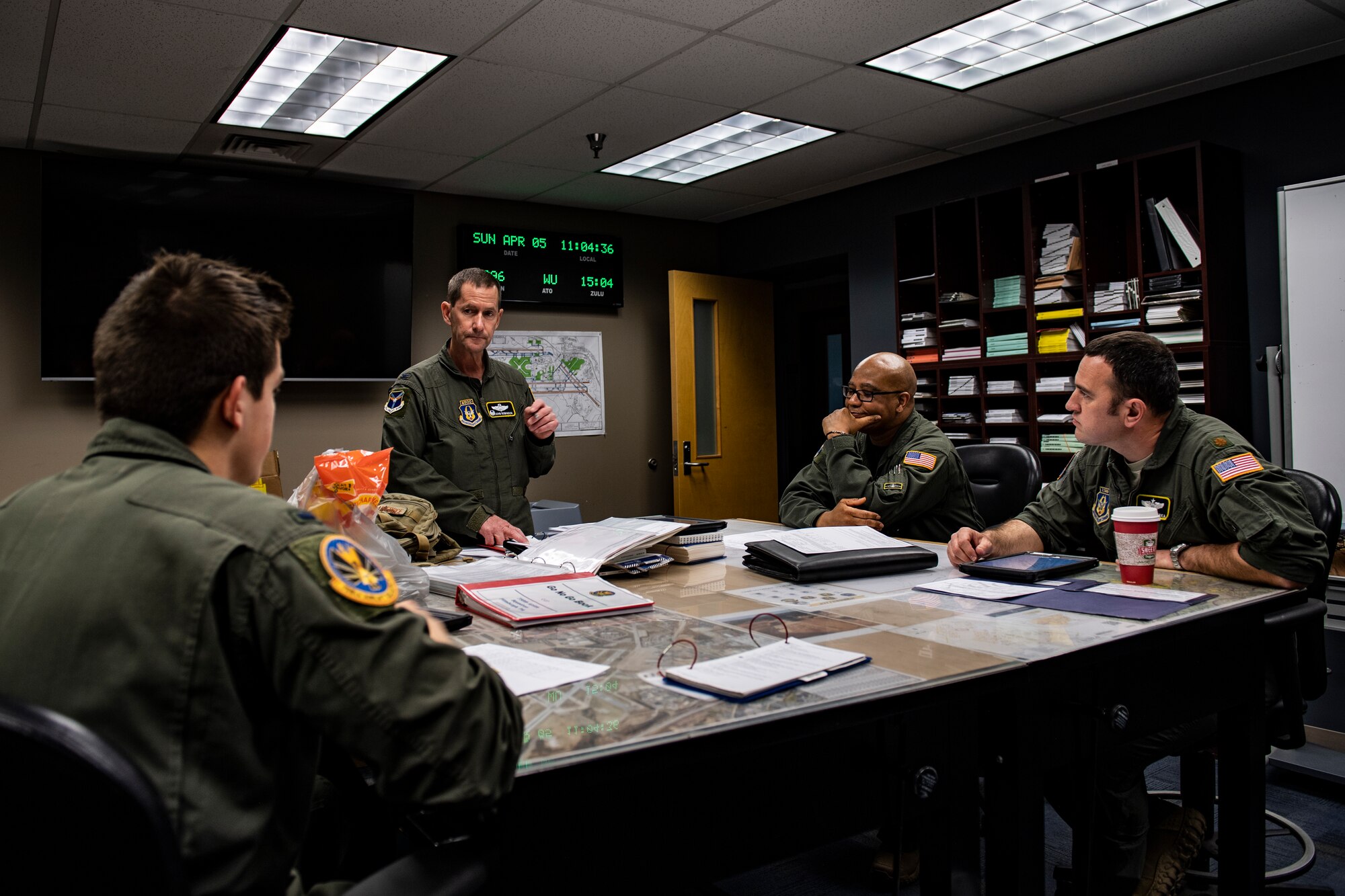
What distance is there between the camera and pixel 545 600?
164 cm

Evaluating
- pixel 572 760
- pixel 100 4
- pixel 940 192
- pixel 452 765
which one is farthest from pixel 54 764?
pixel 940 192

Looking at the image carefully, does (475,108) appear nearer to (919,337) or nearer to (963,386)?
(919,337)

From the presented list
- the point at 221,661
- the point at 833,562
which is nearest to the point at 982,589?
the point at 833,562

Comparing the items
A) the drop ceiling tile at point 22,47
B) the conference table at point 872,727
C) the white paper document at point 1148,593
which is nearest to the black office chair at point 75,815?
the conference table at point 872,727

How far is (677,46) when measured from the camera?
10.6 ft

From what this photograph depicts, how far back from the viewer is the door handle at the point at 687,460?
5672 mm

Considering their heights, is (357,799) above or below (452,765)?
below

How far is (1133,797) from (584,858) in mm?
1333

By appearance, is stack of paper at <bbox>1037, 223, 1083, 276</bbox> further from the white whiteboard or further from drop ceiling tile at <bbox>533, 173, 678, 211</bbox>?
drop ceiling tile at <bbox>533, 173, 678, 211</bbox>

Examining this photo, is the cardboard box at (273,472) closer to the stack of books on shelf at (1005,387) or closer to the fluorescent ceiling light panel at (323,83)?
→ the fluorescent ceiling light panel at (323,83)

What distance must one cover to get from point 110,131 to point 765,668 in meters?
4.00

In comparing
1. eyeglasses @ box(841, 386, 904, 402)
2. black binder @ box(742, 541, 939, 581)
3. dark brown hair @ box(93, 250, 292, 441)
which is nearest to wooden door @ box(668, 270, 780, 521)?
eyeglasses @ box(841, 386, 904, 402)

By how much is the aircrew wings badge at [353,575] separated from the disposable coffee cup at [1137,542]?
1518mm

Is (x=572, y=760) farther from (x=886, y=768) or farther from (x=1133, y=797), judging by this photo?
(x=1133, y=797)
